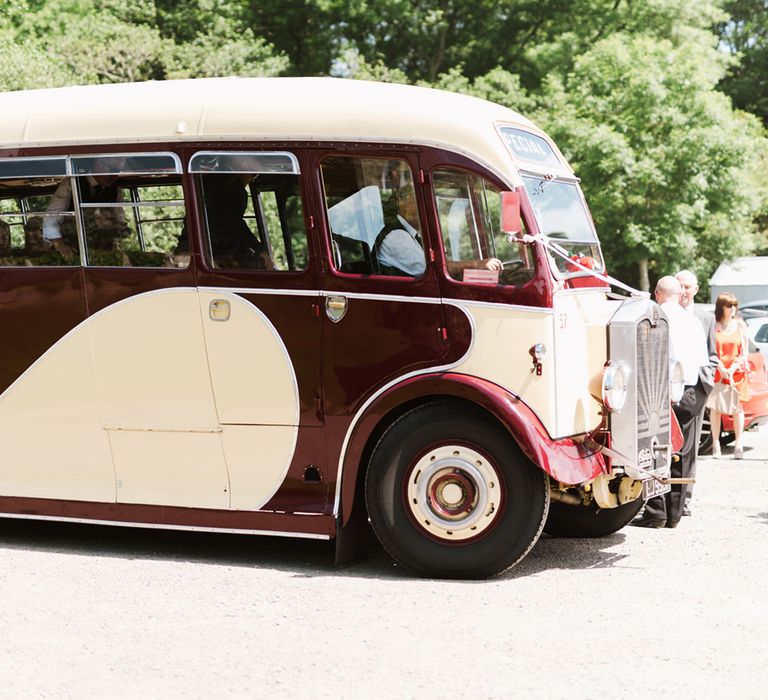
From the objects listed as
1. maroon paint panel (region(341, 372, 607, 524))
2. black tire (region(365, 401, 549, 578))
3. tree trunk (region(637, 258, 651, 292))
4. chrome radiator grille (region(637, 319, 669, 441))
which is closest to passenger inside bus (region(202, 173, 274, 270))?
maroon paint panel (region(341, 372, 607, 524))

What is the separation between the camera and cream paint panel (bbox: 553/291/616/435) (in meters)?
7.40

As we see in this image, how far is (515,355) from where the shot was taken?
24.1 feet

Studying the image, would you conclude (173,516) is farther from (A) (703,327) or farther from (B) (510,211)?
(A) (703,327)

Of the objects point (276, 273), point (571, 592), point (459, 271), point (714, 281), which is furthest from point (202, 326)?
point (714, 281)

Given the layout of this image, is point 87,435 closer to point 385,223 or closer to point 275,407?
point 275,407

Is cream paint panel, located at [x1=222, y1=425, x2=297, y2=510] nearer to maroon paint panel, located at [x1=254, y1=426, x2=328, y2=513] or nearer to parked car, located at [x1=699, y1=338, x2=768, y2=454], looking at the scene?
maroon paint panel, located at [x1=254, y1=426, x2=328, y2=513]

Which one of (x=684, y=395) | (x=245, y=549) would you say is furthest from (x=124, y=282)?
(x=684, y=395)

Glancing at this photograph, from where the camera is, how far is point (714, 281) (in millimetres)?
38500

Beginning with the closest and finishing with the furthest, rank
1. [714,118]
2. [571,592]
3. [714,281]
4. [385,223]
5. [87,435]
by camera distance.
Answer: [571,592] < [385,223] < [87,435] < [714,118] < [714,281]

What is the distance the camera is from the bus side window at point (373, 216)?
760cm

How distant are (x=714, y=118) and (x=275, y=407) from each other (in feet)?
92.5

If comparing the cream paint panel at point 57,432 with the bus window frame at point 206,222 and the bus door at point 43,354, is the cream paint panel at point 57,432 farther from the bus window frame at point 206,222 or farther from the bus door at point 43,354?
the bus window frame at point 206,222

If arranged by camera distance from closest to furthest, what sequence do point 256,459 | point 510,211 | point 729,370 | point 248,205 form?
1. point 510,211
2. point 256,459
3. point 248,205
4. point 729,370

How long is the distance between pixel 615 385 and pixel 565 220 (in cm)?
118
